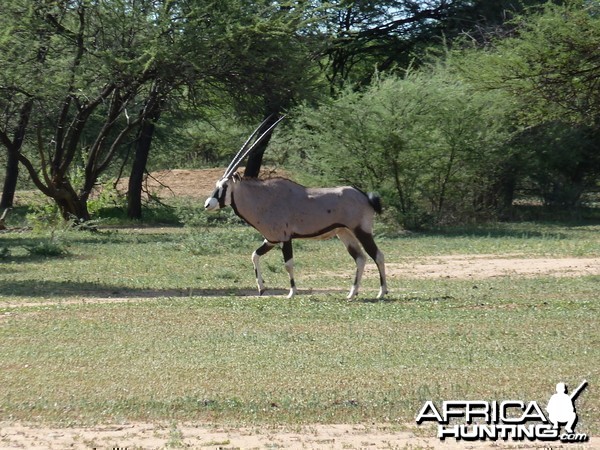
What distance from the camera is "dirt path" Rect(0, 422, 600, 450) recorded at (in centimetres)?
812

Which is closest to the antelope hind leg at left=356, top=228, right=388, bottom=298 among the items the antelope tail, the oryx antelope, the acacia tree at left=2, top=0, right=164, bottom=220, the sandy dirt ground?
the oryx antelope

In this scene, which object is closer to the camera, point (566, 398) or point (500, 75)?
point (566, 398)

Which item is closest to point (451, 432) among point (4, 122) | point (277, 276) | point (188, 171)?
point (277, 276)

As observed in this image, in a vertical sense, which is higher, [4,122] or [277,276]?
[4,122]

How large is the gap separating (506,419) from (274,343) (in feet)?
13.3

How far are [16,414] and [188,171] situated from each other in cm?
3958

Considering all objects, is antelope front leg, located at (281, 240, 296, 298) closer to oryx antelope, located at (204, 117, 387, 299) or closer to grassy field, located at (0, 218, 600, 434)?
oryx antelope, located at (204, 117, 387, 299)

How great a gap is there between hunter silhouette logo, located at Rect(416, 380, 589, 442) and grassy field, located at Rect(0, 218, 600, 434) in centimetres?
21

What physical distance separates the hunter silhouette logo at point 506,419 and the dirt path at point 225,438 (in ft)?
0.31

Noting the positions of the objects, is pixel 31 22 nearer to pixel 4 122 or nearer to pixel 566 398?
pixel 4 122

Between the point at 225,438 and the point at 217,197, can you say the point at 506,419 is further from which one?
the point at 217,197

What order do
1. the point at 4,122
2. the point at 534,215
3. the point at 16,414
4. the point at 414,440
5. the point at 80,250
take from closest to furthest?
the point at 414,440
the point at 16,414
the point at 80,250
the point at 4,122
the point at 534,215

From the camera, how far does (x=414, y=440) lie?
8258mm

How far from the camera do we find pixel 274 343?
1209cm
